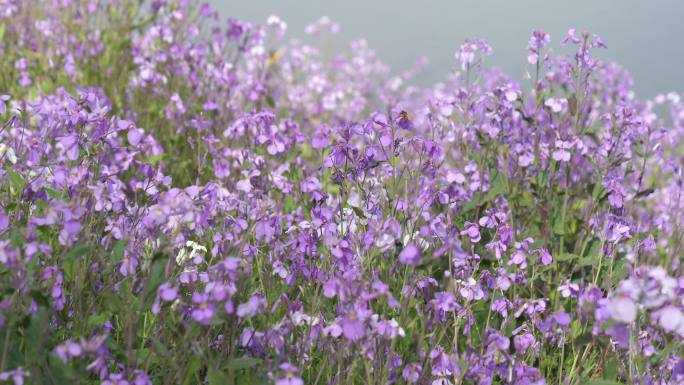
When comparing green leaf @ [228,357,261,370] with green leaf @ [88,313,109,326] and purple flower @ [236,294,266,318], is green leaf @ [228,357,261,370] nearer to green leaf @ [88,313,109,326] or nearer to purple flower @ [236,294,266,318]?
purple flower @ [236,294,266,318]

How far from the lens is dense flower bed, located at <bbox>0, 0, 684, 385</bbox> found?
6.68 feet

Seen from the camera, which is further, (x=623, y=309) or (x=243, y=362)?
(x=243, y=362)

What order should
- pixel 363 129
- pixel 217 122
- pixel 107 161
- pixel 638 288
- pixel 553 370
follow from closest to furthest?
pixel 638 288
pixel 363 129
pixel 553 370
pixel 107 161
pixel 217 122

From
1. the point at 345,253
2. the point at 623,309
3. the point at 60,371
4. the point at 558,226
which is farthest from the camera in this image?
the point at 558,226

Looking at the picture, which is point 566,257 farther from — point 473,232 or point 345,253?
point 345,253

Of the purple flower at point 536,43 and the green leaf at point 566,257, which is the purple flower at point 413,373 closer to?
the green leaf at point 566,257

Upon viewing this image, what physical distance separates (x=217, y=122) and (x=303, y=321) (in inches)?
114

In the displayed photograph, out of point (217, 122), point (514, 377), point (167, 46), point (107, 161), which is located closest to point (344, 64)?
point (167, 46)

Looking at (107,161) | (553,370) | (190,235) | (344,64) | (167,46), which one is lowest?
(553,370)

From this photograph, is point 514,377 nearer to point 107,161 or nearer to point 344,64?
point 107,161

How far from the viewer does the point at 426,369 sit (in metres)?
2.39

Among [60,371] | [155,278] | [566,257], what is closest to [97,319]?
[60,371]

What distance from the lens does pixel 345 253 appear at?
2.49 m

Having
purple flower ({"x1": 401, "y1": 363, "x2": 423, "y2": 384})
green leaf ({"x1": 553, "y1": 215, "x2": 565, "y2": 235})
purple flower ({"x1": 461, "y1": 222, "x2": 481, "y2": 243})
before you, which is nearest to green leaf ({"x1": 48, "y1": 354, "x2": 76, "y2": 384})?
purple flower ({"x1": 401, "y1": 363, "x2": 423, "y2": 384})
